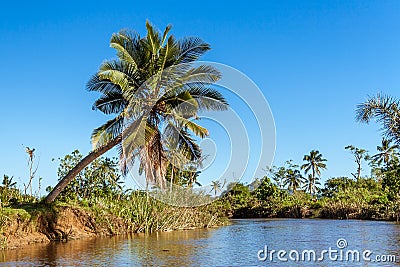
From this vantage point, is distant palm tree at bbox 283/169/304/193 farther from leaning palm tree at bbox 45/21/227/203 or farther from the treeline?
leaning palm tree at bbox 45/21/227/203

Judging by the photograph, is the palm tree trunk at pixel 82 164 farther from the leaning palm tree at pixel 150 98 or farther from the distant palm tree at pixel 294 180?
the distant palm tree at pixel 294 180

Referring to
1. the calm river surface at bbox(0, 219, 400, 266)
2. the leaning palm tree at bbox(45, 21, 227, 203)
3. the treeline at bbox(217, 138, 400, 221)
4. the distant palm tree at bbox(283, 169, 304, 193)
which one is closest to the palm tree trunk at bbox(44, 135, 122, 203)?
the leaning palm tree at bbox(45, 21, 227, 203)

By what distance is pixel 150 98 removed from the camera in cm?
1744

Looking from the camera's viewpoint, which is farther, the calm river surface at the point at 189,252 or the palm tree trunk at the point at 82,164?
the palm tree trunk at the point at 82,164

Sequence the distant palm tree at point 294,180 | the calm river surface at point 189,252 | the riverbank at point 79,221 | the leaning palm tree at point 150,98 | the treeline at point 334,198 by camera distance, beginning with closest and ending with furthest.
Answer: the calm river surface at point 189,252 → the riverbank at point 79,221 → the leaning palm tree at point 150,98 → the treeline at point 334,198 → the distant palm tree at point 294,180

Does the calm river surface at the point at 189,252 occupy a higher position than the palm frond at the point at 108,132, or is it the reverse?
the palm frond at the point at 108,132

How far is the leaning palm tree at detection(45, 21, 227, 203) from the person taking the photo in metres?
17.3

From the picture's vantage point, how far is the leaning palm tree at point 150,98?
17.3 meters

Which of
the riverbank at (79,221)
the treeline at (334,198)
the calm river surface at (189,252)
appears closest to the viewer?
the calm river surface at (189,252)

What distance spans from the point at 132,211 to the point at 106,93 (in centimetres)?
505

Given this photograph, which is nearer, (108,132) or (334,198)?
(108,132)

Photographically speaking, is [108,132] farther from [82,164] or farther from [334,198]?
[334,198]

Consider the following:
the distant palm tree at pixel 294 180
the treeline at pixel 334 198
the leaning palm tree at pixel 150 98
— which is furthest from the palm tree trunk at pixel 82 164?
the distant palm tree at pixel 294 180

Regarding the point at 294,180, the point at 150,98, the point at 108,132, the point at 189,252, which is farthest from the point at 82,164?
the point at 294,180
